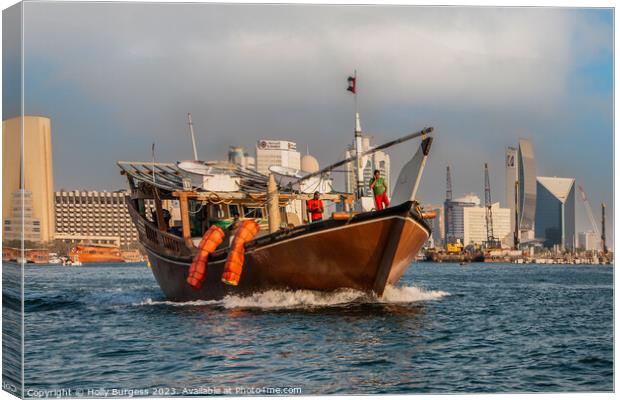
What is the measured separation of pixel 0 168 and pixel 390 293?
14.9 m

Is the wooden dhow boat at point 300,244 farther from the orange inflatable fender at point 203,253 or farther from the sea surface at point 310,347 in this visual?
the sea surface at point 310,347

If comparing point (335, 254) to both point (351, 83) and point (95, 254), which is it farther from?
point (95, 254)

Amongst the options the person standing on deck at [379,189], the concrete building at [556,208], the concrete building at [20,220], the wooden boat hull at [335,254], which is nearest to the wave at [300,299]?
the wooden boat hull at [335,254]

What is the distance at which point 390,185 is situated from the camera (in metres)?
28.9

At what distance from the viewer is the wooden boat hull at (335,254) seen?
2778 cm

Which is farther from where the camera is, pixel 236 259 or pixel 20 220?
pixel 236 259

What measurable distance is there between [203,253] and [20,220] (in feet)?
36.6

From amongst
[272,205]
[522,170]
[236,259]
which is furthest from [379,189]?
[522,170]

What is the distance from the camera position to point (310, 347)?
2286cm

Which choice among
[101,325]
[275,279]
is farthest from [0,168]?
[275,279]

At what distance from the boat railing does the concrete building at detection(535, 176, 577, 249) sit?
13051 millimetres

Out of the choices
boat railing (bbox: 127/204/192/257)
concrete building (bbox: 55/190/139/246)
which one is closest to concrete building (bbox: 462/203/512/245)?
concrete building (bbox: 55/190/139/246)

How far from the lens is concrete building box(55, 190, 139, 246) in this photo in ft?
94.6

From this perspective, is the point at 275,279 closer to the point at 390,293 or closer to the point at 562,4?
the point at 390,293
